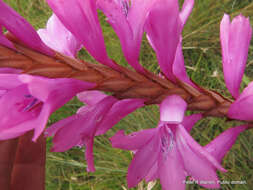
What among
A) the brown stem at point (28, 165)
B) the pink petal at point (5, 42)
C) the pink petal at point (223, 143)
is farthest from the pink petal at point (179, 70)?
the brown stem at point (28, 165)

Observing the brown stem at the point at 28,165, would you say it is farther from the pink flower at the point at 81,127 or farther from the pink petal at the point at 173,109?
the pink petal at the point at 173,109

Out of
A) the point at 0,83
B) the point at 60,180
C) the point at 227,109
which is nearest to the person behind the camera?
the point at 0,83

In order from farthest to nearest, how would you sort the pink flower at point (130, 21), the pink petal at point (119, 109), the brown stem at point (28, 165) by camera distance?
the brown stem at point (28, 165) → the pink petal at point (119, 109) → the pink flower at point (130, 21)

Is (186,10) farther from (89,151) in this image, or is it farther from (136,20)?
(89,151)

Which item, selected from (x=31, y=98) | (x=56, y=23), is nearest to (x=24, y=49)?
(x=31, y=98)

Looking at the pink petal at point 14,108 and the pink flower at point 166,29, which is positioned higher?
the pink flower at point 166,29

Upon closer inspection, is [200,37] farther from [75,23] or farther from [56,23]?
[75,23]

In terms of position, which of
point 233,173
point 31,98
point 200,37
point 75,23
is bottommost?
point 233,173

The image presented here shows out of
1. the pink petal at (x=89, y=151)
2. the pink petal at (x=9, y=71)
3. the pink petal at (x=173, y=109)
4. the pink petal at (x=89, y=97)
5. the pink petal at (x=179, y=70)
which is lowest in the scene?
the pink petal at (x=89, y=151)
